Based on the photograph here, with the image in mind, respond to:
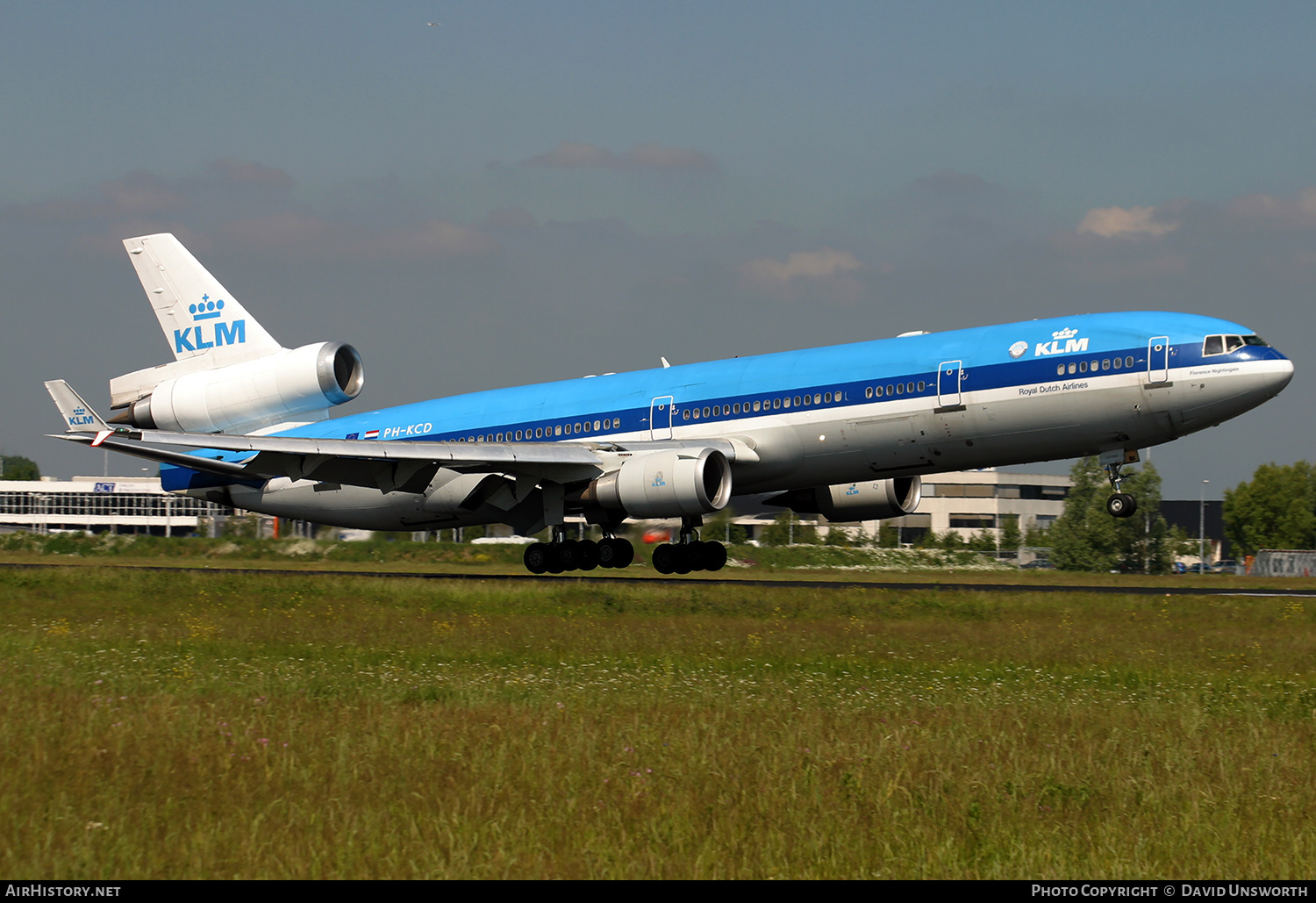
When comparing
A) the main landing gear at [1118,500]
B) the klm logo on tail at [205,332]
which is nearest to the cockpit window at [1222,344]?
the main landing gear at [1118,500]

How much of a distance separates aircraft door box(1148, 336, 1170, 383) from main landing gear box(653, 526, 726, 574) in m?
11.4

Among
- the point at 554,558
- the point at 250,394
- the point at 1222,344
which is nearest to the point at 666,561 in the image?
the point at 554,558

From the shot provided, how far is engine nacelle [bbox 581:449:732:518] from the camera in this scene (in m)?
26.8

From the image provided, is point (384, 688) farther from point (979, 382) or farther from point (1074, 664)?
point (979, 382)

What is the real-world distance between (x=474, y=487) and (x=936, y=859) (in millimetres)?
23567

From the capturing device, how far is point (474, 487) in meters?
30.0

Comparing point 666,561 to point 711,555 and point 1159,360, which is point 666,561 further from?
point 1159,360

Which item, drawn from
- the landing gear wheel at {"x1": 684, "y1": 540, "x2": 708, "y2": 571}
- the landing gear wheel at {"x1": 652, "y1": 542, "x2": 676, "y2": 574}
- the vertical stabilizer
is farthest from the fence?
the vertical stabilizer

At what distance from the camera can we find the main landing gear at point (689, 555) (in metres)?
31.5

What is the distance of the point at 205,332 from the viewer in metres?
35.3

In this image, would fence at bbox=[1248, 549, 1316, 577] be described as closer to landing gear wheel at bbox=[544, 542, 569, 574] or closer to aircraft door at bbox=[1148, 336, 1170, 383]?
aircraft door at bbox=[1148, 336, 1170, 383]

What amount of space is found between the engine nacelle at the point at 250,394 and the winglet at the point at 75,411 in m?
6.66

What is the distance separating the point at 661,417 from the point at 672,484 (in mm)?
3611

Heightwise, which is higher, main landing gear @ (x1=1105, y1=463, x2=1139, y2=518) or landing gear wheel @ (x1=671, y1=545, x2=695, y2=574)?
main landing gear @ (x1=1105, y1=463, x2=1139, y2=518)
